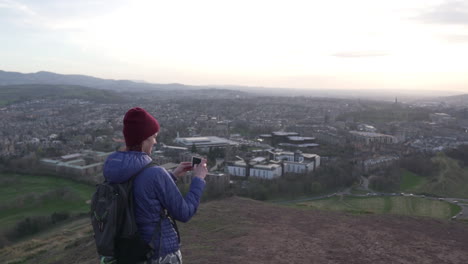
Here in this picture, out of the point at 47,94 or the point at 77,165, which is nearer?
the point at 77,165

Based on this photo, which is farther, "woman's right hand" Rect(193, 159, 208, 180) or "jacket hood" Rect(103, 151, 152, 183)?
"woman's right hand" Rect(193, 159, 208, 180)

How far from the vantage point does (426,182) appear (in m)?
21.8

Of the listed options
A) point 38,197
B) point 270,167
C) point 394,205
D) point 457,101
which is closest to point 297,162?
point 270,167

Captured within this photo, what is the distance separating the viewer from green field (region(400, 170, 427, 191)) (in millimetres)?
21094

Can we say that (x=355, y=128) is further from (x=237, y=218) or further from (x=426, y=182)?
(x=237, y=218)

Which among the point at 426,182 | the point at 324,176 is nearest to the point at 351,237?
the point at 324,176

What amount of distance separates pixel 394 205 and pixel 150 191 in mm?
15379

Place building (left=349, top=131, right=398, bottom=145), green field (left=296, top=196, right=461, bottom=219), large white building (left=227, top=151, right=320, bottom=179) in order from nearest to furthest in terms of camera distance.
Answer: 1. green field (left=296, top=196, right=461, bottom=219)
2. large white building (left=227, top=151, right=320, bottom=179)
3. building (left=349, top=131, right=398, bottom=145)

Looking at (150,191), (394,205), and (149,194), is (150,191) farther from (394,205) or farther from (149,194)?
(394,205)

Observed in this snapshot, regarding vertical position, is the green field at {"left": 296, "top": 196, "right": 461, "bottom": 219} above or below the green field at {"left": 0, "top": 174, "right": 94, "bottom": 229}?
above

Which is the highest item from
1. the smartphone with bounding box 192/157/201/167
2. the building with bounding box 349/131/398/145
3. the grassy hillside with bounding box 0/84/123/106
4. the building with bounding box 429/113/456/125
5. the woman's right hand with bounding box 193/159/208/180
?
the smartphone with bounding box 192/157/201/167

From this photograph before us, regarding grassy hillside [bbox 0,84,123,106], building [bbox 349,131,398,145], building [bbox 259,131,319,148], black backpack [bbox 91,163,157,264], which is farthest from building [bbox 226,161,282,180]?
grassy hillside [bbox 0,84,123,106]

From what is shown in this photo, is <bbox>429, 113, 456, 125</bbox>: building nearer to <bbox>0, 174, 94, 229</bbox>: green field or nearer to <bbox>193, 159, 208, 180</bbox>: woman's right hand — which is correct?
<bbox>0, 174, 94, 229</bbox>: green field

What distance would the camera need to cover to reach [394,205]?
15.6 meters
